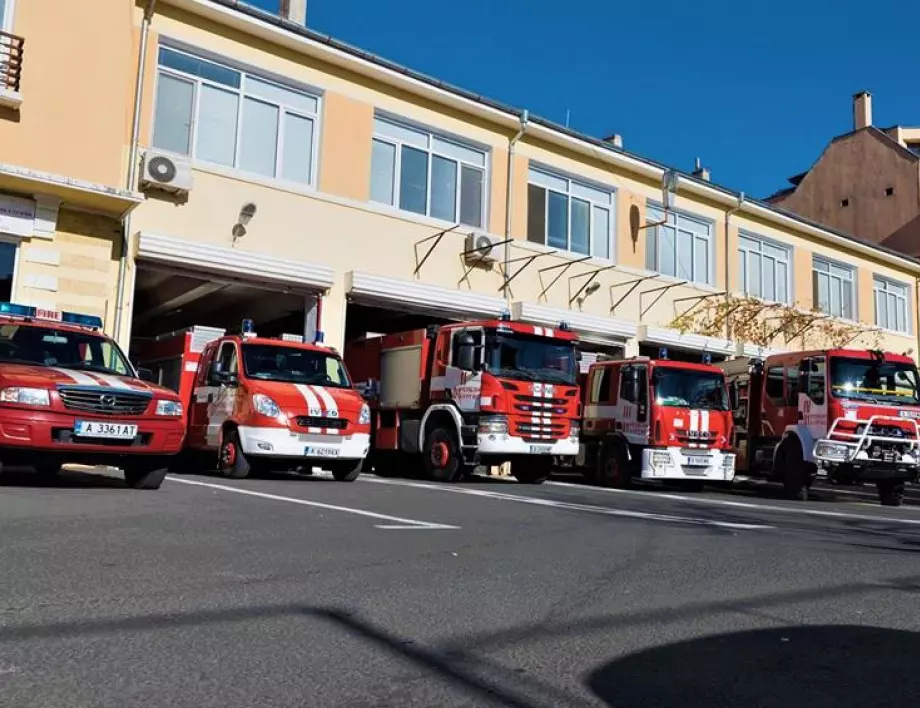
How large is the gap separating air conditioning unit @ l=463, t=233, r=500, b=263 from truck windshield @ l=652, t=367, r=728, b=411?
5.76 metres

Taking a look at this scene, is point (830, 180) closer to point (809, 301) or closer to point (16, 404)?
point (809, 301)

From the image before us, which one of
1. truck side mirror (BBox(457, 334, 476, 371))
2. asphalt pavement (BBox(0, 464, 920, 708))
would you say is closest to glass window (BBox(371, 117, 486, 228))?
truck side mirror (BBox(457, 334, 476, 371))

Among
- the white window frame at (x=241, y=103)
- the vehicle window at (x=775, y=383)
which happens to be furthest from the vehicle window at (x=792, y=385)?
the white window frame at (x=241, y=103)

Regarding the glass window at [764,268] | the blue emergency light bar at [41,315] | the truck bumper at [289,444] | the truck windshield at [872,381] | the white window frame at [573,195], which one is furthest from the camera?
the glass window at [764,268]

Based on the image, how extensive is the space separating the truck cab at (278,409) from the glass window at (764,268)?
58.3ft

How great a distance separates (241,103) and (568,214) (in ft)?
29.5

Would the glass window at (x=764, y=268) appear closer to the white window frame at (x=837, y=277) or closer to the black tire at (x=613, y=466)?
the white window frame at (x=837, y=277)

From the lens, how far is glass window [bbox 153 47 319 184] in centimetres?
1664

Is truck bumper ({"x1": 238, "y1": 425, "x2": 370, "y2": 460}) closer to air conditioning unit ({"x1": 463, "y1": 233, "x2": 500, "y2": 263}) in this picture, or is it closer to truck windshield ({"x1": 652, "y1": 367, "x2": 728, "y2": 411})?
truck windshield ({"x1": 652, "y1": 367, "x2": 728, "y2": 411})

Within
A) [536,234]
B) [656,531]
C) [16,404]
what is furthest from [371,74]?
[656,531]

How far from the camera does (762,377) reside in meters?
16.7

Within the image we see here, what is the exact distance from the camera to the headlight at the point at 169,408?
9.36 meters

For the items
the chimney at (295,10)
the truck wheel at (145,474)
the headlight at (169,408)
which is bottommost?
the truck wheel at (145,474)

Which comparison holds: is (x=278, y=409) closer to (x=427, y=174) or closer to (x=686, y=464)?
(x=686, y=464)
